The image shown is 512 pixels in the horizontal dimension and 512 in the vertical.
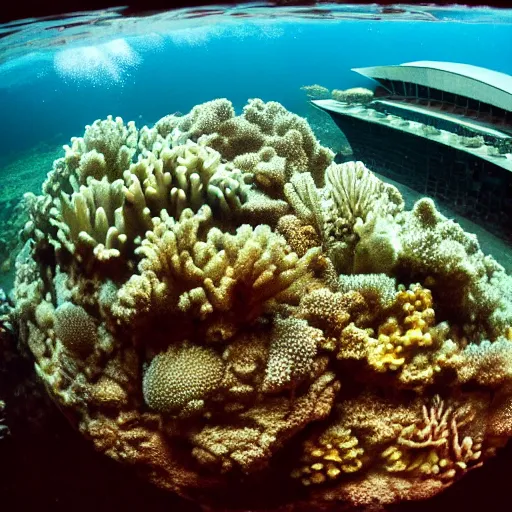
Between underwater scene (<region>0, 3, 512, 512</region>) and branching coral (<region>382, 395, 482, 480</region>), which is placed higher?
underwater scene (<region>0, 3, 512, 512</region>)

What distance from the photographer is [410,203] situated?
453cm

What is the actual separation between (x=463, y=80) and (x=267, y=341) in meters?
3.89

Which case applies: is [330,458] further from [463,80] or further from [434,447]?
[463,80]

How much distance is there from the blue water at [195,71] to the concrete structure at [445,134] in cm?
177

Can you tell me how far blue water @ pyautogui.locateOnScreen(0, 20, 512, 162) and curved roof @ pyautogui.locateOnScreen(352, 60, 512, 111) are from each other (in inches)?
68.0

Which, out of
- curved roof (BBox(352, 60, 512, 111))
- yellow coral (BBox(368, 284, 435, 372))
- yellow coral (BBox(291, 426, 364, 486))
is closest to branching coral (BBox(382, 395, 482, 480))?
yellow coral (BBox(291, 426, 364, 486))

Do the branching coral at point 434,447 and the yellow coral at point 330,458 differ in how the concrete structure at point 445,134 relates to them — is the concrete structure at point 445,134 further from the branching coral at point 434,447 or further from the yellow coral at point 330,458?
the yellow coral at point 330,458

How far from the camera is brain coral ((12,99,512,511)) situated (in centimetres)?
212

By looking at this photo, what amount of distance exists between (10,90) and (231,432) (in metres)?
14.0

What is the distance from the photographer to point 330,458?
216 centimetres

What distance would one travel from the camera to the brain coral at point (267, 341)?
2119 mm

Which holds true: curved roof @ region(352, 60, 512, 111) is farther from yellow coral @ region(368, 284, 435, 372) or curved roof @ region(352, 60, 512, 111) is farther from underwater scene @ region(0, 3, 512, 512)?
yellow coral @ region(368, 284, 435, 372)

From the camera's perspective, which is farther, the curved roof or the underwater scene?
the curved roof

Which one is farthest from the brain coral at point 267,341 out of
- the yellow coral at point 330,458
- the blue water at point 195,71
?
the blue water at point 195,71
